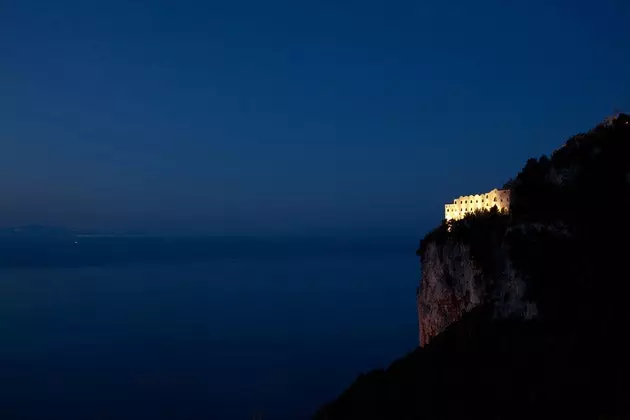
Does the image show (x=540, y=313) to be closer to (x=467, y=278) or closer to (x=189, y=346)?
(x=467, y=278)

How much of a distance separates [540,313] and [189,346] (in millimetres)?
67159

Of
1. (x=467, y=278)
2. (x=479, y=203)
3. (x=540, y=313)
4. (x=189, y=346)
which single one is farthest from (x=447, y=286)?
(x=189, y=346)

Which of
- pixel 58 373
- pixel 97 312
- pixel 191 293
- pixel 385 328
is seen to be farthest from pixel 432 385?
pixel 191 293

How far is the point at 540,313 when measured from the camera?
3378 centimetres

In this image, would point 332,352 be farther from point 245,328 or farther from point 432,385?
point 432,385

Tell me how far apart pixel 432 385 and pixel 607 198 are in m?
18.3

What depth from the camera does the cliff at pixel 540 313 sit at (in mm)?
28625

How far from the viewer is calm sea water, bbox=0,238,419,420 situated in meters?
63.3

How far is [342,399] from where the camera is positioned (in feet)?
132

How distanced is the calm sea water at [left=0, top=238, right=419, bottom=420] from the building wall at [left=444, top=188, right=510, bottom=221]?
95.1 ft

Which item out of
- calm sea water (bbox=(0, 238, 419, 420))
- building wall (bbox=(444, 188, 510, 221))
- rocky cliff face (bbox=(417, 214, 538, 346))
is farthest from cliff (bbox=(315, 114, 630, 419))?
calm sea water (bbox=(0, 238, 419, 420))

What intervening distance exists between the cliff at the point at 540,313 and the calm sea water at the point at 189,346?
93.7 feet

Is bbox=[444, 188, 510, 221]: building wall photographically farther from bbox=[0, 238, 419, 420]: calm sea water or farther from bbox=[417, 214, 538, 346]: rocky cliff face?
bbox=[0, 238, 419, 420]: calm sea water

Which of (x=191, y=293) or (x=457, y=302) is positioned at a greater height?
(x=457, y=302)
